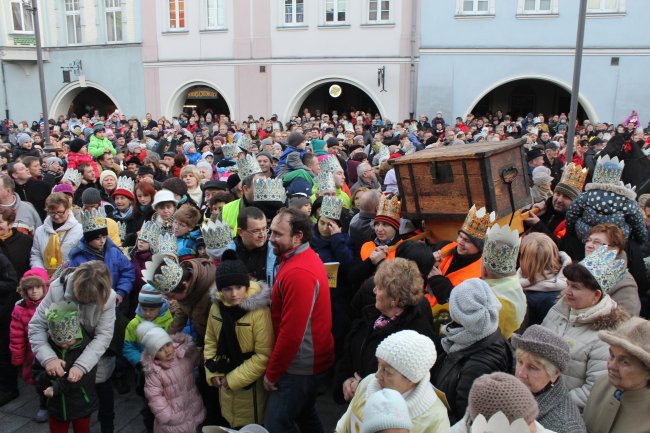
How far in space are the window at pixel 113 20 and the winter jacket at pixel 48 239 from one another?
73.3 feet

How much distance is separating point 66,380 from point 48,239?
1.97 m

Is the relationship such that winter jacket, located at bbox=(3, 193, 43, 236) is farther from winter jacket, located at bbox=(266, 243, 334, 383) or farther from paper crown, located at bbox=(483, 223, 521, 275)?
paper crown, located at bbox=(483, 223, 521, 275)

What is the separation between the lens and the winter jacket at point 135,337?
4133 millimetres

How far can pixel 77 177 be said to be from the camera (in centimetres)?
737

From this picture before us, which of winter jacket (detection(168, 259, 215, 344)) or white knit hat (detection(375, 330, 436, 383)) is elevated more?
white knit hat (detection(375, 330, 436, 383))

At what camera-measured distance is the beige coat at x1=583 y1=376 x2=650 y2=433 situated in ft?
8.34

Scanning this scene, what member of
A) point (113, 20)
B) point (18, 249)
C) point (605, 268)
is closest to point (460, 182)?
point (605, 268)

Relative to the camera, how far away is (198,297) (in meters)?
3.95

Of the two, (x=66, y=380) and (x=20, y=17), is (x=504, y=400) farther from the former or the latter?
(x=20, y=17)

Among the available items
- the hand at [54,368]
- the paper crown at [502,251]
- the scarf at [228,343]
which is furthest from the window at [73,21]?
the paper crown at [502,251]

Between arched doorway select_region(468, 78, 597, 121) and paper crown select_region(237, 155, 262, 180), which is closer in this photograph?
paper crown select_region(237, 155, 262, 180)

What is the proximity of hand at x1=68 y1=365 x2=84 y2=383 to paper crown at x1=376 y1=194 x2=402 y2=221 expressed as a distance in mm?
2553

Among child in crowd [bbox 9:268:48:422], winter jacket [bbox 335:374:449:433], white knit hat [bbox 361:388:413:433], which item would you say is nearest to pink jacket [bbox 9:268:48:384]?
child in crowd [bbox 9:268:48:422]

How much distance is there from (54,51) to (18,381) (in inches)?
988
